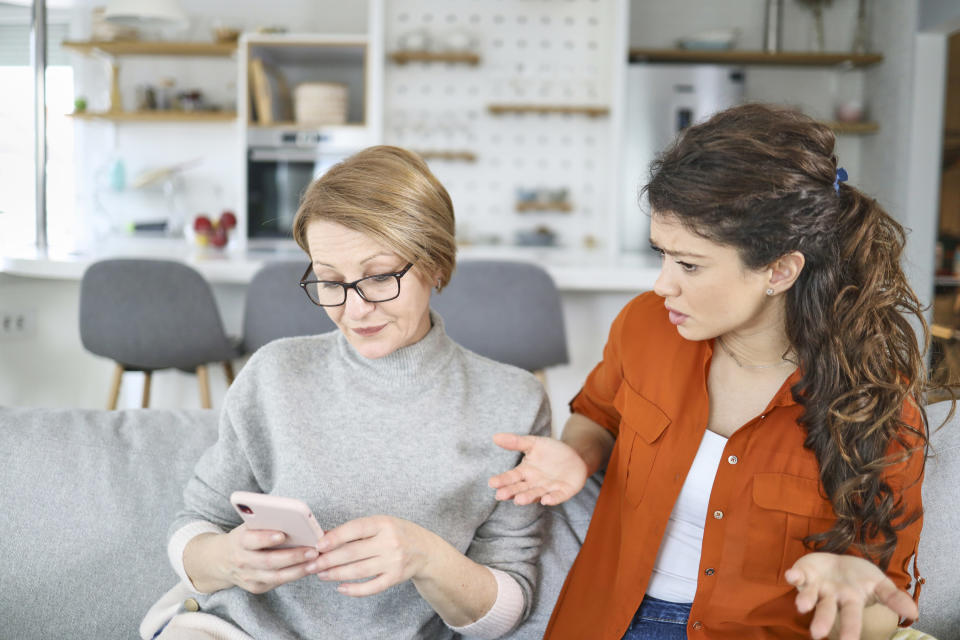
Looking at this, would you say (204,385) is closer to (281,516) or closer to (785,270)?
(281,516)

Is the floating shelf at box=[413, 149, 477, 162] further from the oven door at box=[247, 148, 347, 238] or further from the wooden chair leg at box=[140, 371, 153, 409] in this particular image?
the wooden chair leg at box=[140, 371, 153, 409]

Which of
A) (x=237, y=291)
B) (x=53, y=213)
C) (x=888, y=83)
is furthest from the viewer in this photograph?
(x=53, y=213)

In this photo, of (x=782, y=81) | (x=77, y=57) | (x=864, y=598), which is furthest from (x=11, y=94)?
(x=864, y=598)

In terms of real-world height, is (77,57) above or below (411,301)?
above

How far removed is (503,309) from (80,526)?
1500 millimetres

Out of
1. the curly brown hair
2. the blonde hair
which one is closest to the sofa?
the curly brown hair

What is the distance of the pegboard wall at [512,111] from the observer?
4.95 m

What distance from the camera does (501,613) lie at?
1145 mm

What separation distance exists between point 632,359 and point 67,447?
892mm

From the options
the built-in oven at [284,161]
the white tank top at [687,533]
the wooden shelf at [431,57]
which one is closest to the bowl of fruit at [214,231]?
the built-in oven at [284,161]

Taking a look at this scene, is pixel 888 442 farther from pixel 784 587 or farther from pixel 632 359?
pixel 632 359

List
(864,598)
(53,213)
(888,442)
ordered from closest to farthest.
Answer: (864,598), (888,442), (53,213)

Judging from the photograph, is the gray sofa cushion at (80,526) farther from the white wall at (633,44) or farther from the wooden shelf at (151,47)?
the wooden shelf at (151,47)

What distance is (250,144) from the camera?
4844mm
